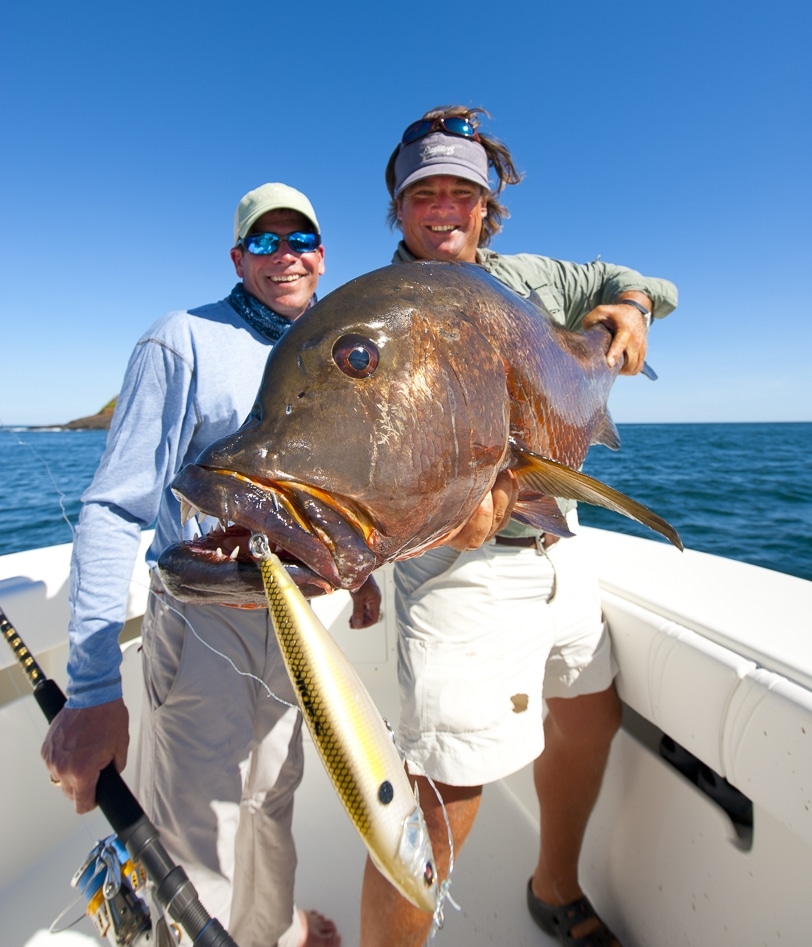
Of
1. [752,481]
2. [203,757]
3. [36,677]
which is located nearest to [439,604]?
[203,757]

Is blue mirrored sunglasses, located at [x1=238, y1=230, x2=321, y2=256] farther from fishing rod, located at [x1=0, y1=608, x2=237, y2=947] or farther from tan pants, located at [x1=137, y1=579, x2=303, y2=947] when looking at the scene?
fishing rod, located at [x1=0, y1=608, x2=237, y2=947]

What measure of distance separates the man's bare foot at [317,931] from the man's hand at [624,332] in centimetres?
286

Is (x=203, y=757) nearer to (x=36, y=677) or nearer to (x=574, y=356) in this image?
(x=36, y=677)

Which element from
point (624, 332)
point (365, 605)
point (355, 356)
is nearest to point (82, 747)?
point (365, 605)

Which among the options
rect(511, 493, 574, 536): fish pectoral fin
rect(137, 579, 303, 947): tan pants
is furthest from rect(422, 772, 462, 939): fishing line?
rect(511, 493, 574, 536): fish pectoral fin

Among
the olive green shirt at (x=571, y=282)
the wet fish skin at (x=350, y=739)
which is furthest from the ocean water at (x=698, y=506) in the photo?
the wet fish skin at (x=350, y=739)

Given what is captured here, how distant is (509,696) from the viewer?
222 centimetres

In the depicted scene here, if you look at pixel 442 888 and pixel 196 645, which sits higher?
pixel 196 645

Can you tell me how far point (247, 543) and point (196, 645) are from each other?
1.15 metres

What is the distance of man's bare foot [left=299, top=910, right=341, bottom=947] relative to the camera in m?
2.49

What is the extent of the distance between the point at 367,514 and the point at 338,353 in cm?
37

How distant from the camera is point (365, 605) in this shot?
270cm

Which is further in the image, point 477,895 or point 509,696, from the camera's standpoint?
point 477,895

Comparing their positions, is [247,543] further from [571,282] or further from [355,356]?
[571,282]
